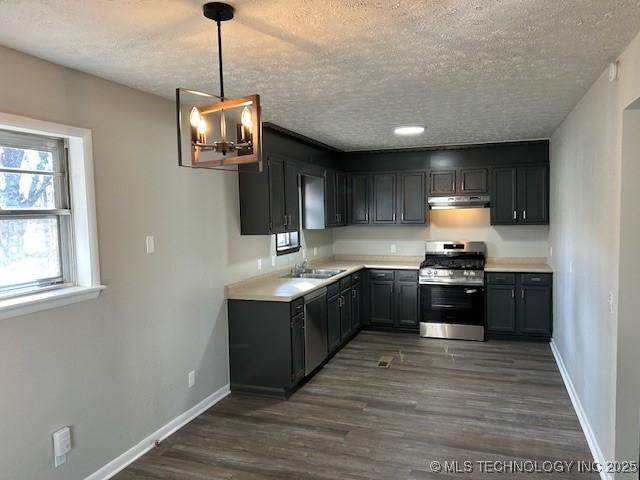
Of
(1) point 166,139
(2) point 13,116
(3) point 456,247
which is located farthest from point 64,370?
(3) point 456,247

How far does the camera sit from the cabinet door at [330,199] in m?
5.94

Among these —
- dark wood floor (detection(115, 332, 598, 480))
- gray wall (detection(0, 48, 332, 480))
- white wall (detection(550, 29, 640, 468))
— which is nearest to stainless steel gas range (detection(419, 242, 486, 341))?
dark wood floor (detection(115, 332, 598, 480))

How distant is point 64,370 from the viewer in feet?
8.86

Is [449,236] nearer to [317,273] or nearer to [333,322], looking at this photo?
[317,273]

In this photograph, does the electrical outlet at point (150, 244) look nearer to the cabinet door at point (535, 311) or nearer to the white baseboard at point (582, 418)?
the white baseboard at point (582, 418)

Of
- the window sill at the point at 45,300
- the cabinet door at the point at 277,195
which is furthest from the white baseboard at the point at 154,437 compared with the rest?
the cabinet door at the point at 277,195

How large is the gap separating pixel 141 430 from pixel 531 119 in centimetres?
418

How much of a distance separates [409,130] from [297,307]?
213 cm

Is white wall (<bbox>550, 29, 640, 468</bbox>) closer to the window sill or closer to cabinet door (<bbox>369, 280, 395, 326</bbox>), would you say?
cabinet door (<bbox>369, 280, 395, 326</bbox>)

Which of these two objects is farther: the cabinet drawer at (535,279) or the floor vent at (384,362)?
the cabinet drawer at (535,279)

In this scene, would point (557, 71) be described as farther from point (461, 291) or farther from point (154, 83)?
point (461, 291)

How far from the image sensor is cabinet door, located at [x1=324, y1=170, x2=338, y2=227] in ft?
19.5

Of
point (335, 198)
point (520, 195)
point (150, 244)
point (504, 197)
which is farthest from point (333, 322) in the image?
point (520, 195)

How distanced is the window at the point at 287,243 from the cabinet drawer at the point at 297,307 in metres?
1.04
